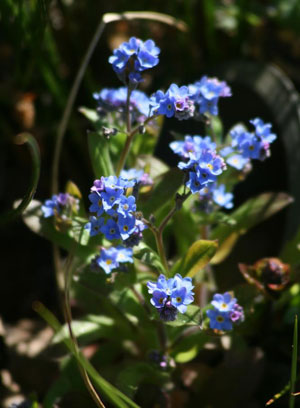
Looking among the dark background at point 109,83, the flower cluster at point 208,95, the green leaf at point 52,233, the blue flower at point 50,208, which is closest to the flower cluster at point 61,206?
the blue flower at point 50,208

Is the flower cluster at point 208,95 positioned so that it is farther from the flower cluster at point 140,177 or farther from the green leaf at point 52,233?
the green leaf at point 52,233

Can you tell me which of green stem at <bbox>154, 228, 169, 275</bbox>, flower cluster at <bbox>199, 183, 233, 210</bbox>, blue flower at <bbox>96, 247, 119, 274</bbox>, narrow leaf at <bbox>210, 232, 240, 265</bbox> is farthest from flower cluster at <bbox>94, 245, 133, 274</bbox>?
narrow leaf at <bbox>210, 232, 240, 265</bbox>

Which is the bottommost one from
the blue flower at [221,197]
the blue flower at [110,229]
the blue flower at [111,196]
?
the blue flower at [221,197]

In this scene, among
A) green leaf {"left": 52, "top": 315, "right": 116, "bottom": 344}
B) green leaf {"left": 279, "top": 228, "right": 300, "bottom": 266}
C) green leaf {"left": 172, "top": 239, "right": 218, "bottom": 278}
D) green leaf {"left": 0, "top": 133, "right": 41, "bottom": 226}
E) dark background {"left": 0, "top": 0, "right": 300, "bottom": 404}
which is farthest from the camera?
dark background {"left": 0, "top": 0, "right": 300, "bottom": 404}

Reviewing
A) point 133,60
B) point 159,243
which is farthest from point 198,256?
point 133,60

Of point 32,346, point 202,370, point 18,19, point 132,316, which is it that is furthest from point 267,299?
point 18,19

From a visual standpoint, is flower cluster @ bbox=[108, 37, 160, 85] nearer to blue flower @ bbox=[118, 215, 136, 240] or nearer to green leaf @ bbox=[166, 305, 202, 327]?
blue flower @ bbox=[118, 215, 136, 240]
